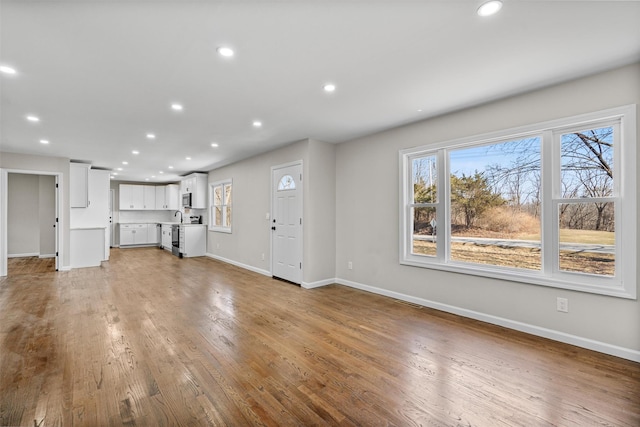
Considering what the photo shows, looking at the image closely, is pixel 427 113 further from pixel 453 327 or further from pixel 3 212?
pixel 3 212

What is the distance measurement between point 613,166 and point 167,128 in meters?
5.26

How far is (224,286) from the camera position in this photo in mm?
4832

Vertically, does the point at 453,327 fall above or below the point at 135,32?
below

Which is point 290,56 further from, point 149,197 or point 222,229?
point 149,197

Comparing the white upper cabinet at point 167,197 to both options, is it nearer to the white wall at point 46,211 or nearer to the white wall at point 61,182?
the white wall at point 46,211

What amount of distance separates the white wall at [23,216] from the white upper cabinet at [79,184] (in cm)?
264

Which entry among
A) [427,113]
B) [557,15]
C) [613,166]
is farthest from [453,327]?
[557,15]

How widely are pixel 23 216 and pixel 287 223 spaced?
26.7 ft

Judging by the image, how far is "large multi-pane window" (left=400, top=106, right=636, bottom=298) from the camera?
2.53 metres

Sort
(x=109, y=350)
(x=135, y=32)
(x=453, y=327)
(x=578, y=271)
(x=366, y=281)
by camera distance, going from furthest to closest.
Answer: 1. (x=366, y=281)
2. (x=453, y=327)
3. (x=578, y=271)
4. (x=109, y=350)
5. (x=135, y=32)

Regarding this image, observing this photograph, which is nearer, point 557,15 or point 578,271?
point 557,15

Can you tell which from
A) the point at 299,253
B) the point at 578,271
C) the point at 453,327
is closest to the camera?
the point at 578,271

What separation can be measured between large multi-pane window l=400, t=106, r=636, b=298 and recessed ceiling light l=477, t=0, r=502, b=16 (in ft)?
5.27

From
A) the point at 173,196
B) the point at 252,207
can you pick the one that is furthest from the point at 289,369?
the point at 173,196
